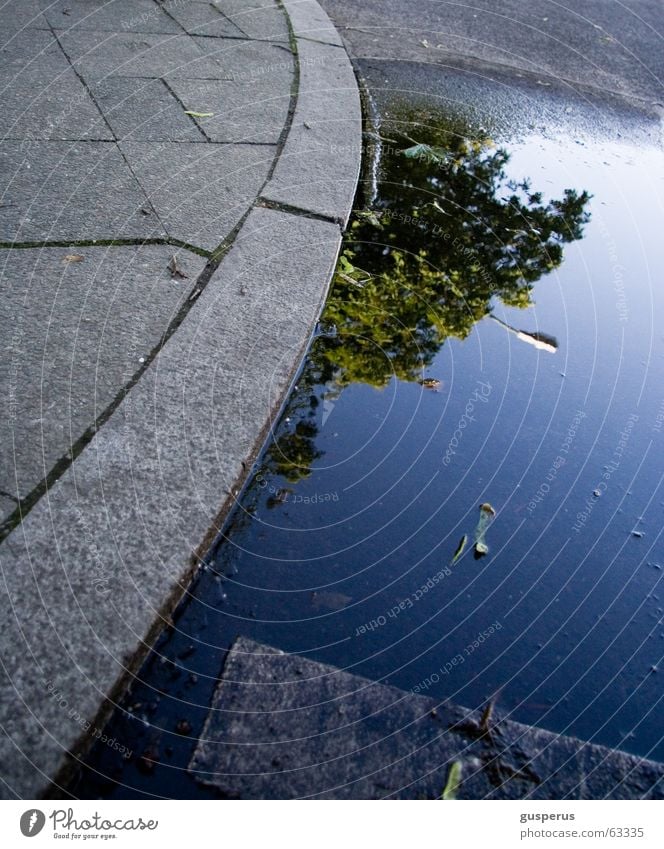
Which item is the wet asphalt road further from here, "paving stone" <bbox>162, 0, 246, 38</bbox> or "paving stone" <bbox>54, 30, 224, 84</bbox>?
"paving stone" <bbox>54, 30, 224, 84</bbox>

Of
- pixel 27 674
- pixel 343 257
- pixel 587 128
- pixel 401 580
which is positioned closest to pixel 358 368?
pixel 343 257

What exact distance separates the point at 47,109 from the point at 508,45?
2.95m

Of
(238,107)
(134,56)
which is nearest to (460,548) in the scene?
(238,107)

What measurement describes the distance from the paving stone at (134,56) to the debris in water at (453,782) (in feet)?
10.3

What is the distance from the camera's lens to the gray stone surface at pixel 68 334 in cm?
177

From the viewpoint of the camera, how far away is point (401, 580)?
1750 millimetres

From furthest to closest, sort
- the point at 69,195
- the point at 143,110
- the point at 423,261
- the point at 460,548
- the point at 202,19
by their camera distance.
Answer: the point at 202,19 → the point at 143,110 → the point at 423,261 → the point at 69,195 → the point at 460,548

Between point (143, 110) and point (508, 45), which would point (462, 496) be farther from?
point (508, 45)

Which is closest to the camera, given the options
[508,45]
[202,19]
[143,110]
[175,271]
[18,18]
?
[175,271]

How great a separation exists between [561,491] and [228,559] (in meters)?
0.94

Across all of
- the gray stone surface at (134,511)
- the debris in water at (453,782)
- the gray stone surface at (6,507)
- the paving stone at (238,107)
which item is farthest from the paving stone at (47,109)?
the debris in water at (453,782)

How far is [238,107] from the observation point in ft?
10.8

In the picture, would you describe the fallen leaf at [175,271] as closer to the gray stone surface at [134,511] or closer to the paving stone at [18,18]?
the gray stone surface at [134,511]

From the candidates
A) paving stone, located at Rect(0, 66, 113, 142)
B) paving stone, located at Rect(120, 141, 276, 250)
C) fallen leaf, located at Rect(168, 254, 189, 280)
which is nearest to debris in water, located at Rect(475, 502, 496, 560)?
fallen leaf, located at Rect(168, 254, 189, 280)
